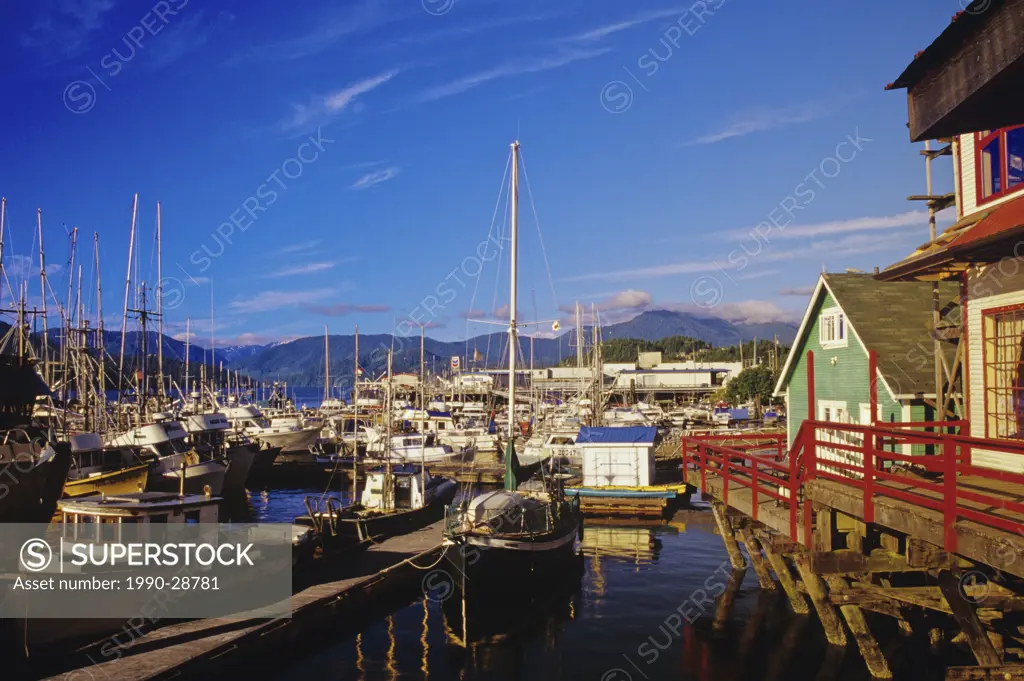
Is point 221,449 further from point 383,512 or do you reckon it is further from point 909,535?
point 909,535

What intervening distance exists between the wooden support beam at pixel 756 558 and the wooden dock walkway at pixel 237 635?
11.6 meters

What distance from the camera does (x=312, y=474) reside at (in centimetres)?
6400

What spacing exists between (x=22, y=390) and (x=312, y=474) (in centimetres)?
4006

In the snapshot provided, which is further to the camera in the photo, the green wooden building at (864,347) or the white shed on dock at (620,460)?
the white shed on dock at (620,460)

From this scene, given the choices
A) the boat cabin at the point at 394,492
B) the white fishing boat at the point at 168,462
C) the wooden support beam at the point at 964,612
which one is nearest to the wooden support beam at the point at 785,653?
the wooden support beam at the point at 964,612

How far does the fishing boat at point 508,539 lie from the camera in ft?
78.9

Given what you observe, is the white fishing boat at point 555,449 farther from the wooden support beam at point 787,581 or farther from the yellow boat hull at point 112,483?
the wooden support beam at point 787,581

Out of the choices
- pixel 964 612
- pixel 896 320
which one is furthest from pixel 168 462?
pixel 964 612

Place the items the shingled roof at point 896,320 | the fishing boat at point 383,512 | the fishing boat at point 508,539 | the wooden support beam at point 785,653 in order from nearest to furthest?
the wooden support beam at point 785,653
the shingled roof at point 896,320
the fishing boat at point 508,539
the fishing boat at point 383,512

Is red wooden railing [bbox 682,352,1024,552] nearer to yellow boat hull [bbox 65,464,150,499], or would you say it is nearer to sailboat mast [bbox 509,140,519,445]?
sailboat mast [bbox 509,140,519,445]

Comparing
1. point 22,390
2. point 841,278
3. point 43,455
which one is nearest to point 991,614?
point 841,278

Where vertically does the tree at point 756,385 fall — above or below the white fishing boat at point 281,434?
above

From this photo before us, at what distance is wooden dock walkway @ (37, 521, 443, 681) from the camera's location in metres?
16.6

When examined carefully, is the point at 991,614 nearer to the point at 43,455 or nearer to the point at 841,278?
the point at 841,278
